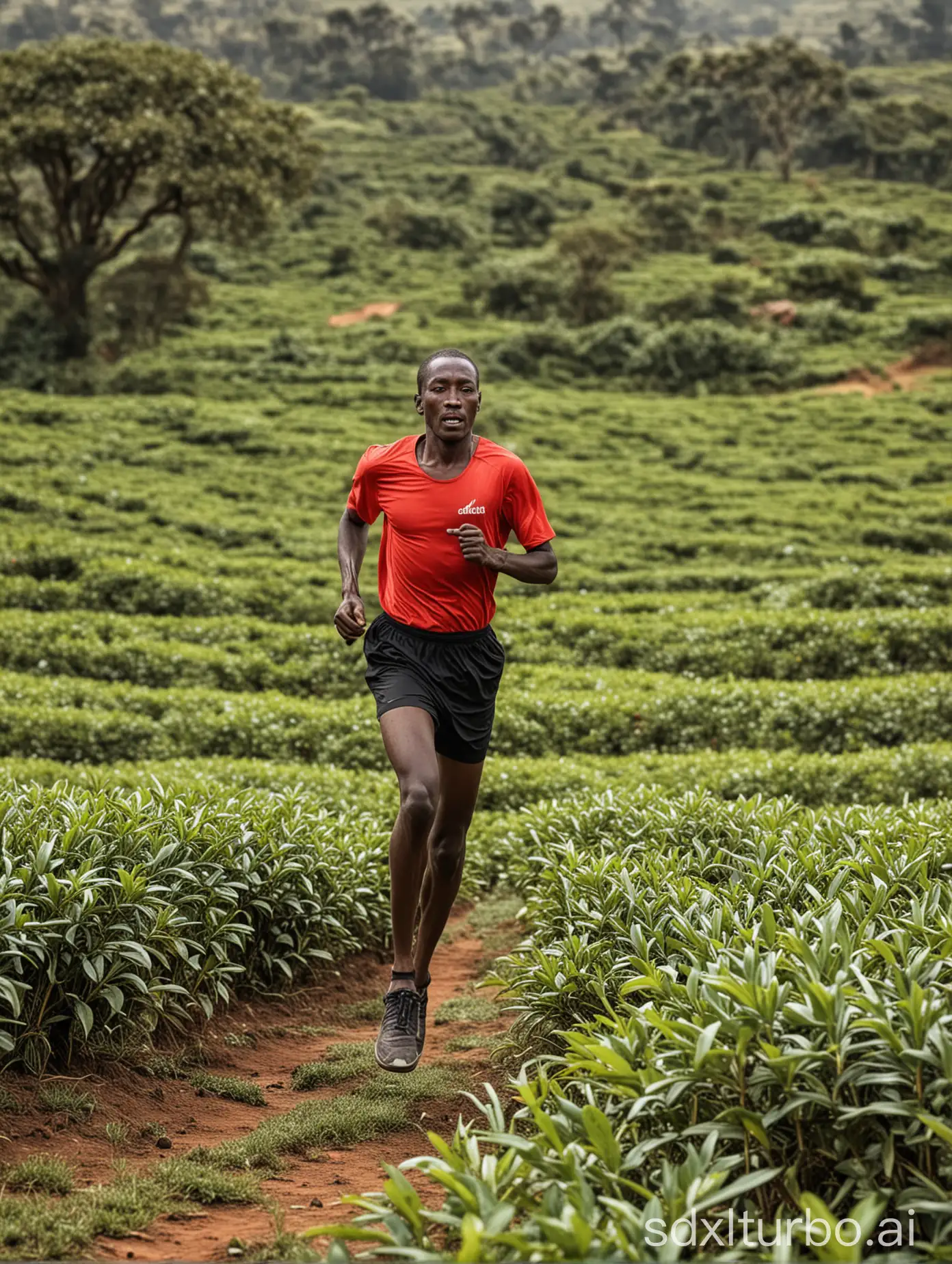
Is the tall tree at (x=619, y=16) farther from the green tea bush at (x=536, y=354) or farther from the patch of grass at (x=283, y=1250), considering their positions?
Result: the patch of grass at (x=283, y=1250)

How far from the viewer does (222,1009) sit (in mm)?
5406

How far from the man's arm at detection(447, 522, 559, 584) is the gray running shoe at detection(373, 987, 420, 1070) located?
5.53 ft

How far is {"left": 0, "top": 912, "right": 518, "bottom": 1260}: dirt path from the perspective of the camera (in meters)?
3.32

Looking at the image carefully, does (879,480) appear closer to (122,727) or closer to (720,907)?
(122,727)

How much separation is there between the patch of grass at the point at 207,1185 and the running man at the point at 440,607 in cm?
95

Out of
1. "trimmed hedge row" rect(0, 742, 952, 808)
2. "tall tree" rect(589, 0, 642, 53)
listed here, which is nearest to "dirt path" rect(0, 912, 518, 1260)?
"trimmed hedge row" rect(0, 742, 952, 808)

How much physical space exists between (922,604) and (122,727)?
32.6 feet

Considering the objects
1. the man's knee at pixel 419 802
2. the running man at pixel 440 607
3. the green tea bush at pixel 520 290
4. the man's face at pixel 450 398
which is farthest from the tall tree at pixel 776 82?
the man's knee at pixel 419 802

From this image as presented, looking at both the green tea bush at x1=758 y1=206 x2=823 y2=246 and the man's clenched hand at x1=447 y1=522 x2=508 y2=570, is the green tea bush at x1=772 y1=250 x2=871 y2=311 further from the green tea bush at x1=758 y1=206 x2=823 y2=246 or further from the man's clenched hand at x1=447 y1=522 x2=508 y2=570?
the man's clenched hand at x1=447 y1=522 x2=508 y2=570

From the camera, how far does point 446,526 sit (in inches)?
183

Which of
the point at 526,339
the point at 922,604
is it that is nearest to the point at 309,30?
the point at 526,339

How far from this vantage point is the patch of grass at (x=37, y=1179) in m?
3.43

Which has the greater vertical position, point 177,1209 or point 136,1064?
point 177,1209

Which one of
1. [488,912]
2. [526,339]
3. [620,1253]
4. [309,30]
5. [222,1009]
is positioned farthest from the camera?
[309,30]
